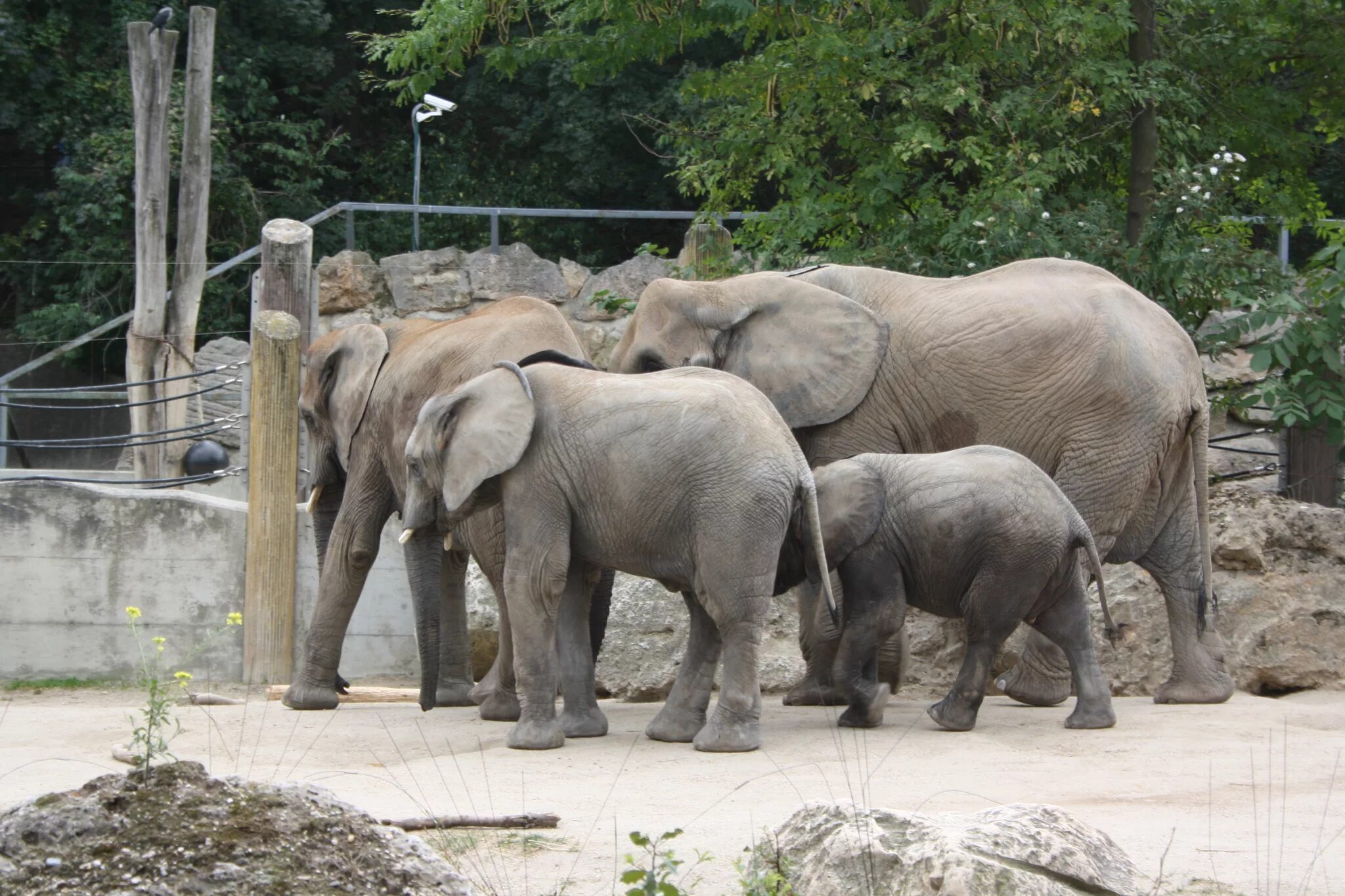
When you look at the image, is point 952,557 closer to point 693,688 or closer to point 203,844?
point 693,688

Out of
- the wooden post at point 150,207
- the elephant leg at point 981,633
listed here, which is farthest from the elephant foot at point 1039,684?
the wooden post at point 150,207

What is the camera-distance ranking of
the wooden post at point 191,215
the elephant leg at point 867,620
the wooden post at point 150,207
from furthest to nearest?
the wooden post at point 191,215
the wooden post at point 150,207
the elephant leg at point 867,620

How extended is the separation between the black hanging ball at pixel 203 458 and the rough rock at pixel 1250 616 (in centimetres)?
694

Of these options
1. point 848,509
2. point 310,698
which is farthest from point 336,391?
point 848,509

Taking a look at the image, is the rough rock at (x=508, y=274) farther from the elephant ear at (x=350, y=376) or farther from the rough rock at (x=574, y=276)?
the elephant ear at (x=350, y=376)

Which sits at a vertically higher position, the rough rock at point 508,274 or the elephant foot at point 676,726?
the rough rock at point 508,274

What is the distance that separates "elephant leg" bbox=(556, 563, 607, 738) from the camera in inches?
299

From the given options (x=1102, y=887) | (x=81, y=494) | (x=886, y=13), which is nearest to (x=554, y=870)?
(x=1102, y=887)

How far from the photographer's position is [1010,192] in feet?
36.2

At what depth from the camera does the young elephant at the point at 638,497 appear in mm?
6984

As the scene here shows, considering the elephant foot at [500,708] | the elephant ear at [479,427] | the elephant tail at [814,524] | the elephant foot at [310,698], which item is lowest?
the elephant foot at [310,698]

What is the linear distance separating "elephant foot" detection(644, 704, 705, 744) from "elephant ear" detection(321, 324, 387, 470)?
7.77 feet

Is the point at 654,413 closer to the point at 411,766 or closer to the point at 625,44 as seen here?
the point at 411,766

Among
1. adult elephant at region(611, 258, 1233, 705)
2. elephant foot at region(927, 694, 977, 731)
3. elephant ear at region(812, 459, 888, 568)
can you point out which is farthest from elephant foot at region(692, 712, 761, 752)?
adult elephant at region(611, 258, 1233, 705)
